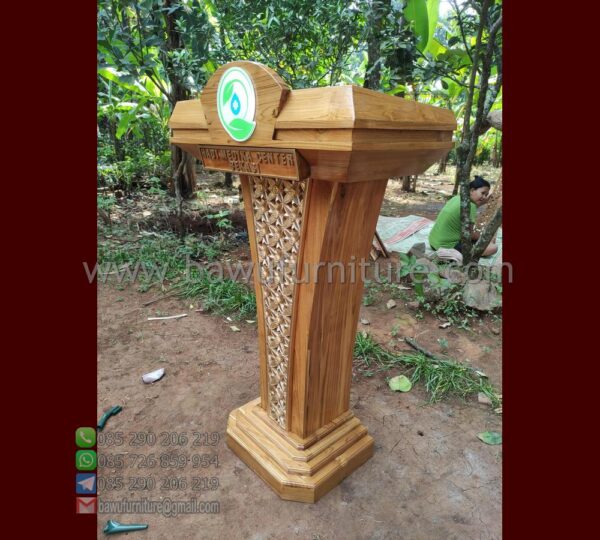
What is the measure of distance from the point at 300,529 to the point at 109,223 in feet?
14.9

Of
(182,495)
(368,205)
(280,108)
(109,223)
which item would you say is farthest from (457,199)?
(109,223)

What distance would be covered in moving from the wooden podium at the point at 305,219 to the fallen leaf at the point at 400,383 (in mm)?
609

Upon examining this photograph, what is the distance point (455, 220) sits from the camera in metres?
3.90

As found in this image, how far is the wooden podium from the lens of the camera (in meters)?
1.02

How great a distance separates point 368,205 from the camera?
1340 mm

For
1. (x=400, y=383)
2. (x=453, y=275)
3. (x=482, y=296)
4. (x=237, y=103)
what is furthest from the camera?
(x=453, y=275)

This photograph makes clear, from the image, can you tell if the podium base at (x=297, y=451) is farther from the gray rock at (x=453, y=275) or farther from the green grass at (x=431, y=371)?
the gray rock at (x=453, y=275)

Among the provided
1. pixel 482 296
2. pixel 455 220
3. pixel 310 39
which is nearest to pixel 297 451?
pixel 482 296

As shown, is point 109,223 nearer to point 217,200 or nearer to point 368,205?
point 217,200
